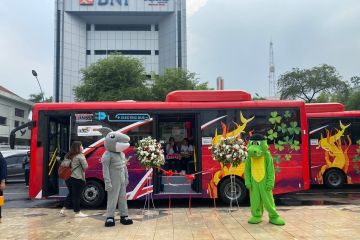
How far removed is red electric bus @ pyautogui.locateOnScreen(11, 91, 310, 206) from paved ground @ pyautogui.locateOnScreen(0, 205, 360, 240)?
0.81 metres

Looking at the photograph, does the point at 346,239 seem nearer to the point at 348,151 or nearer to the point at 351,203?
the point at 351,203

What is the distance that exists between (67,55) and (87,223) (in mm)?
56066

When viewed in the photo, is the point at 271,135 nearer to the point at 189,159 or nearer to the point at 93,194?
the point at 189,159

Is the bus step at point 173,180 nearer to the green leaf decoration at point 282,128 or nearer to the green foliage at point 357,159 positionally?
the green leaf decoration at point 282,128

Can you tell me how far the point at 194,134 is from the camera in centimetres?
1073

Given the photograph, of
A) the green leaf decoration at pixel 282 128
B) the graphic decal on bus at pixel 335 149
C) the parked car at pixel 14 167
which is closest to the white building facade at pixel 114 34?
the parked car at pixel 14 167

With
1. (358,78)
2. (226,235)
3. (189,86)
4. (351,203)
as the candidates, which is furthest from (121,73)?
(226,235)

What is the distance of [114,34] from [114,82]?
3404 centimetres

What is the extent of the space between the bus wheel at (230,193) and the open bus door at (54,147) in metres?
4.48

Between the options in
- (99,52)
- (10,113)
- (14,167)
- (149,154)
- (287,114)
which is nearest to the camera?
(149,154)

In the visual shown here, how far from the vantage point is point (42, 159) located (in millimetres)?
10188

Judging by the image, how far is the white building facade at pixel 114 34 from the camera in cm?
6006

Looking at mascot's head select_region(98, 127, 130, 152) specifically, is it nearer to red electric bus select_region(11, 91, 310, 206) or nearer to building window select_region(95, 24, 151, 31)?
red electric bus select_region(11, 91, 310, 206)

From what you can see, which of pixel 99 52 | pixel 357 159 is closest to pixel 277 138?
pixel 357 159
